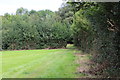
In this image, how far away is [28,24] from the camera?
854 inches

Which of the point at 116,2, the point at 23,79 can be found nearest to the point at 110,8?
the point at 116,2

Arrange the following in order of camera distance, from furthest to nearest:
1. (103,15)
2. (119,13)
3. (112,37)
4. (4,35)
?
(4,35) < (103,15) < (112,37) < (119,13)

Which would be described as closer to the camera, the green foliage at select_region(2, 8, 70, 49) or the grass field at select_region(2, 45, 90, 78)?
the grass field at select_region(2, 45, 90, 78)

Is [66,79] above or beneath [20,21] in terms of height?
beneath

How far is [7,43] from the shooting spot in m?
21.1

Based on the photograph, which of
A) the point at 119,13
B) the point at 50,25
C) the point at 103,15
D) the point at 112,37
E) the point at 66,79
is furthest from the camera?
the point at 50,25

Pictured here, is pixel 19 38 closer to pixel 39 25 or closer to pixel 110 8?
pixel 39 25

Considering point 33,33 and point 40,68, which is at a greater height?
point 33,33

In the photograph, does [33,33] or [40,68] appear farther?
[33,33]

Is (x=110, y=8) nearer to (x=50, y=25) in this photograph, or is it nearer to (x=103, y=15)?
(x=103, y=15)

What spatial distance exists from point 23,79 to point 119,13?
400cm

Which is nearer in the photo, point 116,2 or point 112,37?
point 116,2

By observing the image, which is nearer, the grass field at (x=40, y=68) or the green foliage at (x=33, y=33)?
the grass field at (x=40, y=68)

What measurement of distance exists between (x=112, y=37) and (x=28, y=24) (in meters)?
19.1
